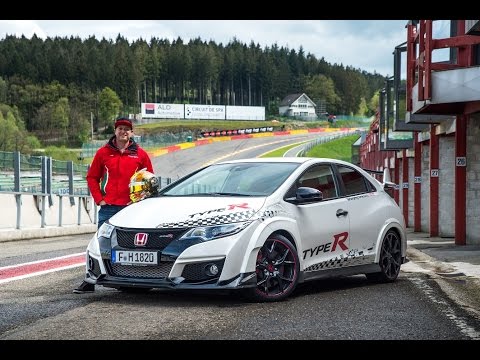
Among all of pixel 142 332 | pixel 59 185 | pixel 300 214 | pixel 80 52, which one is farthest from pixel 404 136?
pixel 80 52

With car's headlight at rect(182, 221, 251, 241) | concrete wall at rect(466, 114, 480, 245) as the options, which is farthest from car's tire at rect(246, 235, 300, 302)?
concrete wall at rect(466, 114, 480, 245)

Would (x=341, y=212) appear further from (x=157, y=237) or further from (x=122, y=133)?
(x=122, y=133)

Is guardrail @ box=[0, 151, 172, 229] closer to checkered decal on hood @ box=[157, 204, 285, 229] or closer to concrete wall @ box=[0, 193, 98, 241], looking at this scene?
concrete wall @ box=[0, 193, 98, 241]

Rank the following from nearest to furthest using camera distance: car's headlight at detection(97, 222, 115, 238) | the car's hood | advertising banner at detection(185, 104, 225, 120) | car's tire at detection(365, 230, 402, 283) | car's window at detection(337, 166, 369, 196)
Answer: the car's hood
car's headlight at detection(97, 222, 115, 238)
car's window at detection(337, 166, 369, 196)
car's tire at detection(365, 230, 402, 283)
advertising banner at detection(185, 104, 225, 120)

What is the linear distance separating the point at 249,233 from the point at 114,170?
2323mm

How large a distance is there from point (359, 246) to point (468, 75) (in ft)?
28.2

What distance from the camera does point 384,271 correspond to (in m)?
9.77

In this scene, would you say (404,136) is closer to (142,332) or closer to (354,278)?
(354,278)

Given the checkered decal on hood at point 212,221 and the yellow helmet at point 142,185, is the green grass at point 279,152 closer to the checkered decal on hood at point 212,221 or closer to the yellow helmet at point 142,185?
the yellow helmet at point 142,185

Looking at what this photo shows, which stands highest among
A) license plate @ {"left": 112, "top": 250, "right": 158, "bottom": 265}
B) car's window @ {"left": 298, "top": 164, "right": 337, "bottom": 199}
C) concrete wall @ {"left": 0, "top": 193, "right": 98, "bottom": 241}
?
car's window @ {"left": 298, "top": 164, "right": 337, "bottom": 199}

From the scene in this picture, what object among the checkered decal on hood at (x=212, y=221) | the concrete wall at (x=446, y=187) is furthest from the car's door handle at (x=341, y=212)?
the concrete wall at (x=446, y=187)

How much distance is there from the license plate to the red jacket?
1551 millimetres

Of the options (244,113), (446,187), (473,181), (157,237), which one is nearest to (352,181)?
(157,237)

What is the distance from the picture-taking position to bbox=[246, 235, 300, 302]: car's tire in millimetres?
7867
